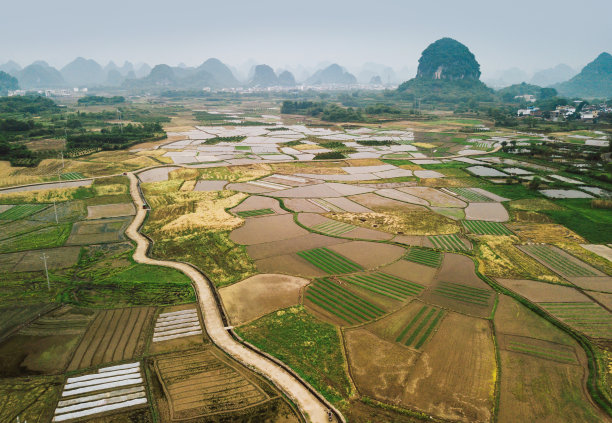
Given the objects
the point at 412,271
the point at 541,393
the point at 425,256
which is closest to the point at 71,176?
the point at 412,271

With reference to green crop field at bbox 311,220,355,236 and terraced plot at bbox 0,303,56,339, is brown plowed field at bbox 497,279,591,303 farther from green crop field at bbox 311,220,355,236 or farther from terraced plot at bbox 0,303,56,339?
terraced plot at bbox 0,303,56,339

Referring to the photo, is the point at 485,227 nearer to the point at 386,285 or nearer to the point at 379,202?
the point at 379,202

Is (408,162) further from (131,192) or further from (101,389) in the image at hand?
(101,389)

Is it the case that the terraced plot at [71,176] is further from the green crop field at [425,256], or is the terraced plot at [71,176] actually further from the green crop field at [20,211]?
the green crop field at [425,256]

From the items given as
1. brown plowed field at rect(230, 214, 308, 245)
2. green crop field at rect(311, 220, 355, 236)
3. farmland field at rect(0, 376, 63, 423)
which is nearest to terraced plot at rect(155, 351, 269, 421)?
farmland field at rect(0, 376, 63, 423)

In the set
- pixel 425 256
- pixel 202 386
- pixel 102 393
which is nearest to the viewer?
pixel 102 393
